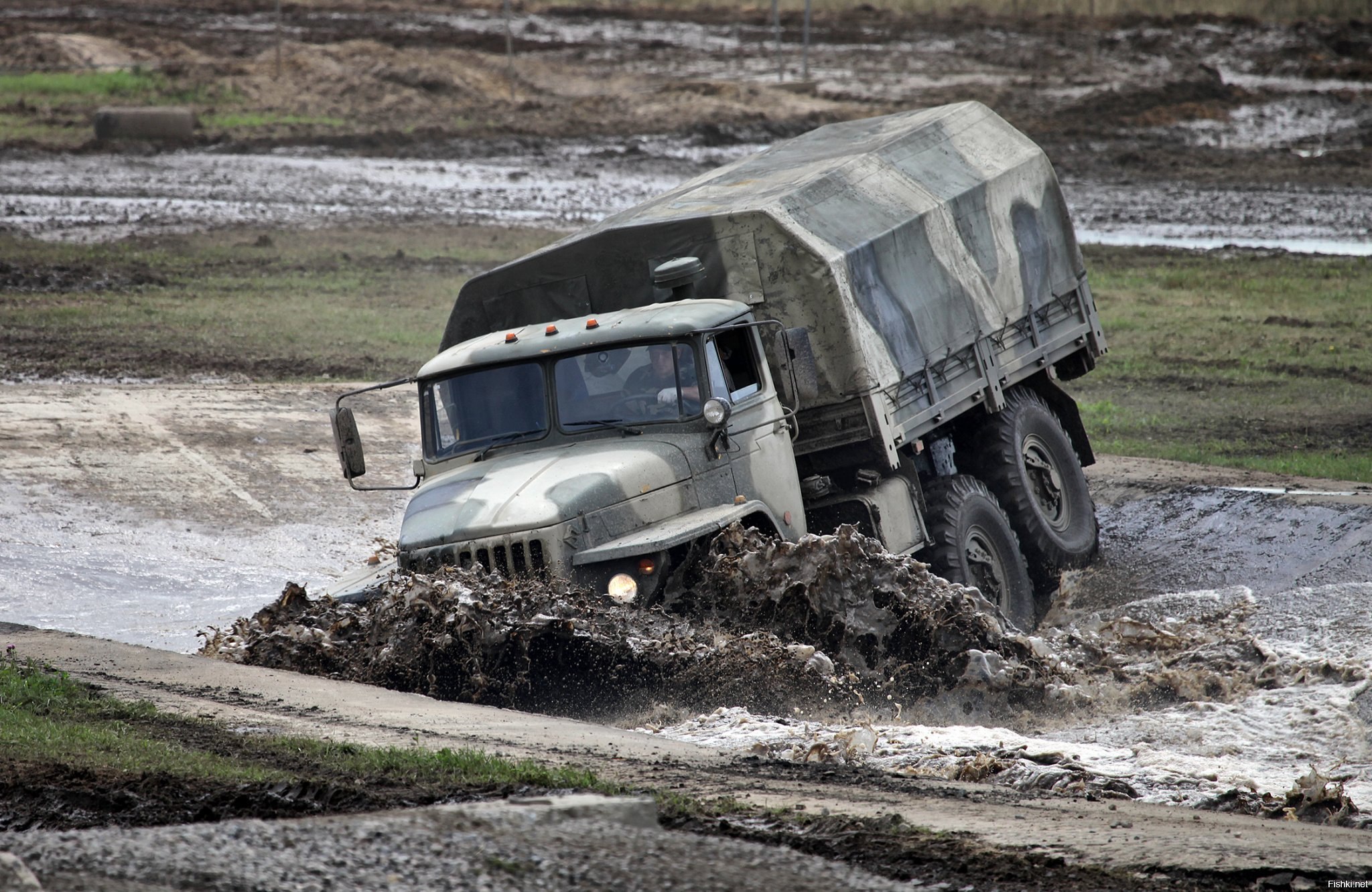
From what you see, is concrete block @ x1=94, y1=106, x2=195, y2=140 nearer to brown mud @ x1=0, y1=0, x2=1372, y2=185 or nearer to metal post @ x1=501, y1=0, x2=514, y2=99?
brown mud @ x1=0, y1=0, x2=1372, y2=185

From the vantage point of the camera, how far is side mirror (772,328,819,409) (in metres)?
10.1

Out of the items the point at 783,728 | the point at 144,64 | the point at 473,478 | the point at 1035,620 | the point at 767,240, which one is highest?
the point at 144,64

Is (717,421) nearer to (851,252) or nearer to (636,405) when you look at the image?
(636,405)

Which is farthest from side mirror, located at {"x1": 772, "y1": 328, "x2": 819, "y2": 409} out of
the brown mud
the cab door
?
the brown mud

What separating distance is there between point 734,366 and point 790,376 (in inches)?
16.0

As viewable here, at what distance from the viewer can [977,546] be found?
1194 cm

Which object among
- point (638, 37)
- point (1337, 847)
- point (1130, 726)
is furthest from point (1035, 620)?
point (638, 37)

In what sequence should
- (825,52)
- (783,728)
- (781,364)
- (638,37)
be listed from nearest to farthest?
(783,728) < (781,364) < (825,52) < (638,37)

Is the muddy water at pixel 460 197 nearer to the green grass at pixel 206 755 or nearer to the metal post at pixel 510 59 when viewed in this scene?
the metal post at pixel 510 59

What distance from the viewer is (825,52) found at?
45250mm

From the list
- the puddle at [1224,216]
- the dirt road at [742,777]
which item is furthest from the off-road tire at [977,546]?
the puddle at [1224,216]

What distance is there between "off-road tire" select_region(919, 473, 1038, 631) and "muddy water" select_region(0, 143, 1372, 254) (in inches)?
645

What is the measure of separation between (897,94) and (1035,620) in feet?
94.1

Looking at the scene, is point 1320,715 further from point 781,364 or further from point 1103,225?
point 1103,225
